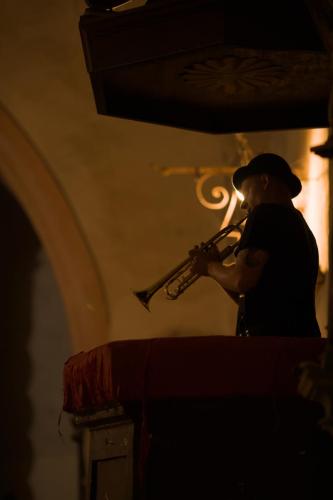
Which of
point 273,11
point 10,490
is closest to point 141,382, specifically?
point 273,11

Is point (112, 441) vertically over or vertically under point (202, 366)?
under

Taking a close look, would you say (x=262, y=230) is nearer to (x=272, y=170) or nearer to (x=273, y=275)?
(x=273, y=275)

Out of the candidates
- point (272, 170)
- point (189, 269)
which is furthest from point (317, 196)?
point (272, 170)

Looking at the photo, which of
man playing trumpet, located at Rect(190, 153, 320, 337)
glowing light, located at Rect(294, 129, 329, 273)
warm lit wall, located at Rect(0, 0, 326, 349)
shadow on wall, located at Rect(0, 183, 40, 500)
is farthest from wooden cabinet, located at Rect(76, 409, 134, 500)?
shadow on wall, located at Rect(0, 183, 40, 500)

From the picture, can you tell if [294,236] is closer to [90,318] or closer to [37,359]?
[90,318]

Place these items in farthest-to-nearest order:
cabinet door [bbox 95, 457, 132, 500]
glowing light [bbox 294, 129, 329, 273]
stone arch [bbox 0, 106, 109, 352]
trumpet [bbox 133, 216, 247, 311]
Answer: stone arch [bbox 0, 106, 109, 352]
glowing light [bbox 294, 129, 329, 273]
trumpet [bbox 133, 216, 247, 311]
cabinet door [bbox 95, 457, 132, 500]

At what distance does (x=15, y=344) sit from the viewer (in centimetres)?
849

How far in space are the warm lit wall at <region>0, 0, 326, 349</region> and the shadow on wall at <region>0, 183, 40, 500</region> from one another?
2.05 metres

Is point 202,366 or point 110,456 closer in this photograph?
point 202,366

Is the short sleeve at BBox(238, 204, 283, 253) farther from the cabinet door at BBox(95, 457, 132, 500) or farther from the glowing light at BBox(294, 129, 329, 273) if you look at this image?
the glowing light at BBox(294, 129, 329, 273)

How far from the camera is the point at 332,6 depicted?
119 inches

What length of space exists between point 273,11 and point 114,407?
131cm

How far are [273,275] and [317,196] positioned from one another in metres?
2.04

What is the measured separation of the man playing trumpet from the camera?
10.3ft
